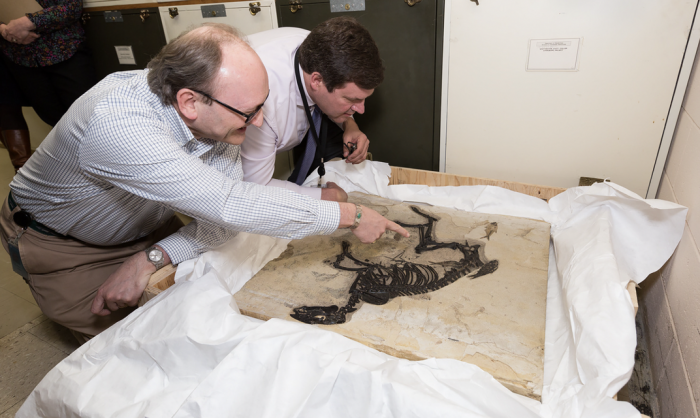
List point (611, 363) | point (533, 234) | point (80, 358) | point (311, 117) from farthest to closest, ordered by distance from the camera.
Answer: point (311, 117)
point (533, 234)
point (80, 358)
point (611, 363)

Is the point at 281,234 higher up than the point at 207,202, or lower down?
lower down

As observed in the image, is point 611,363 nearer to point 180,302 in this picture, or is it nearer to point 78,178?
point 180,302

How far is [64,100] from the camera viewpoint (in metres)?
2.71

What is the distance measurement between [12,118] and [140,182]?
238cm

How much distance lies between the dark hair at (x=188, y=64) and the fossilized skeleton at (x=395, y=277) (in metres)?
0.68

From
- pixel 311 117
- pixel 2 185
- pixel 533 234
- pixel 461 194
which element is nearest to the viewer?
pixel 533 234

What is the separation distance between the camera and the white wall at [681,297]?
110 cm

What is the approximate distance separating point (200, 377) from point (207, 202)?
1.38 ft

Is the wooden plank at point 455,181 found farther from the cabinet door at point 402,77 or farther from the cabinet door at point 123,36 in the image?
the cabinet door at point 123,36

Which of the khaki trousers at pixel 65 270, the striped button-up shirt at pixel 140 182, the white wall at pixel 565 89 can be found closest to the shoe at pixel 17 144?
the khaki trousers at pixel 65 270

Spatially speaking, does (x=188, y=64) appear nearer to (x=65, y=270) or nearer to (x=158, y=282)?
(x=158, y=282)

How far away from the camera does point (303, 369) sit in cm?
91

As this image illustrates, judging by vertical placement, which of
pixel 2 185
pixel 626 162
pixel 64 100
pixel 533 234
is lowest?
pixel 2 185

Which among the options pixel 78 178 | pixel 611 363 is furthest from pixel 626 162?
pixel 78 178
